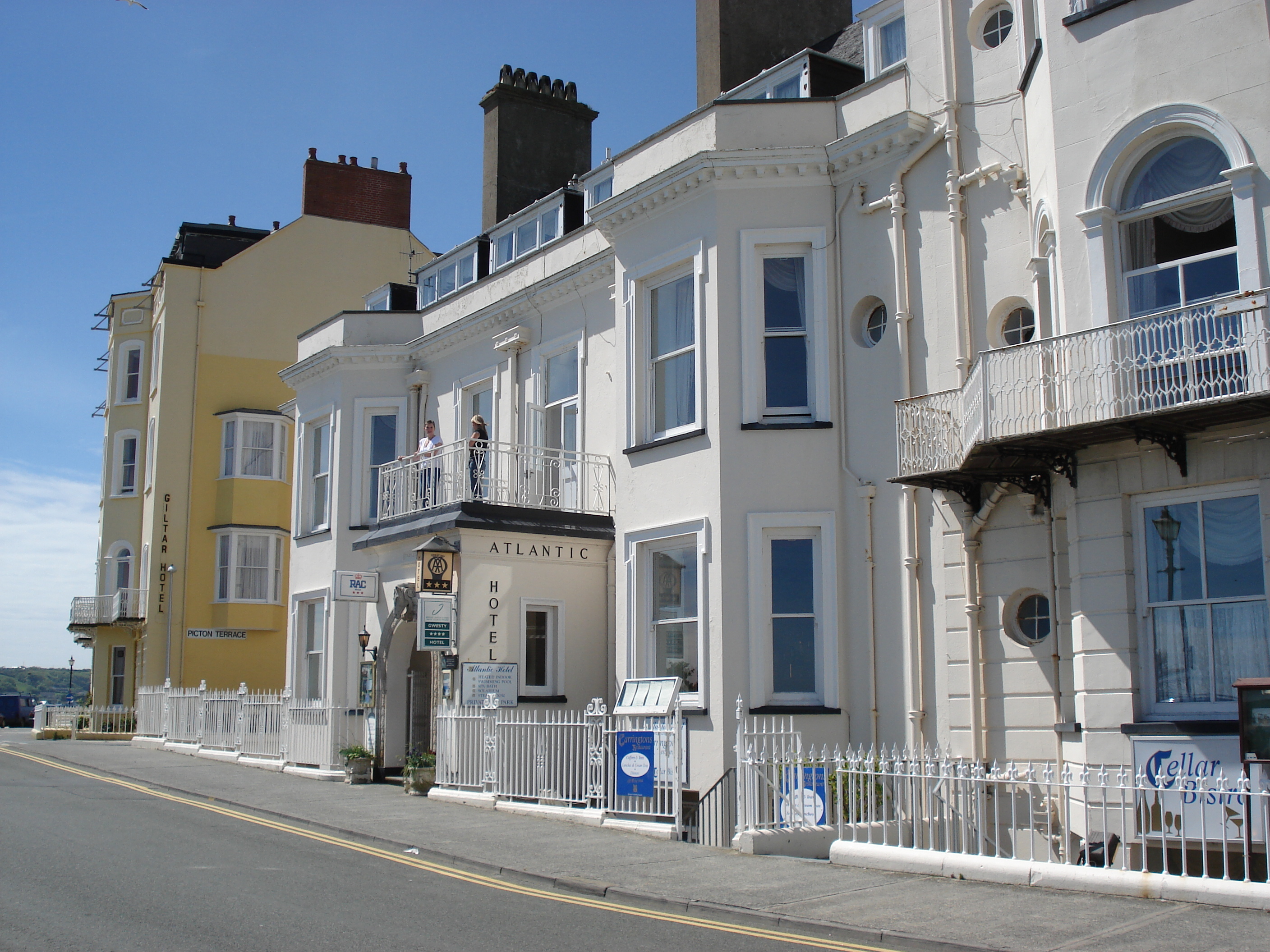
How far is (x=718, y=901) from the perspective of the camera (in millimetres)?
9117

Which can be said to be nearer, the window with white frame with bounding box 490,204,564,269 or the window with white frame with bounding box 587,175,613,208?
the window with white frame with bounding box 587,175,613,208

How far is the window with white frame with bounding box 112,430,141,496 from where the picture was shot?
37.3m

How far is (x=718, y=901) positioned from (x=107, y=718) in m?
29.5

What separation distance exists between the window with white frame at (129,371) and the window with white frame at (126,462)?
1.13 meters

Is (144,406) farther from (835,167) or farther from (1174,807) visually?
(1174,807)

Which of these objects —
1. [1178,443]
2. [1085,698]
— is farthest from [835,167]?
[1085,698]

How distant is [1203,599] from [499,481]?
34.9 ft

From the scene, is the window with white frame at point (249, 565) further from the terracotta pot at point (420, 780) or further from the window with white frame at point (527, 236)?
the terracotta pot at point (420, 780)

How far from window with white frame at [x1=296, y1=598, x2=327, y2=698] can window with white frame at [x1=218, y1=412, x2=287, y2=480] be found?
11.2m

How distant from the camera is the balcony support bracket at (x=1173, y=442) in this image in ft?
34.3

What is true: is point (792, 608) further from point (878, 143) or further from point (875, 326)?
point (878, 143)

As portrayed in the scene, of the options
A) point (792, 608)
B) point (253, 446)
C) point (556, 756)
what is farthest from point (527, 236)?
point (253, 446)

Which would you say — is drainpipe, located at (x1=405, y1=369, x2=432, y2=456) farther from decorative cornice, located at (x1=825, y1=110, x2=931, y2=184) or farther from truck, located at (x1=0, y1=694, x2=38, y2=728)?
truck, located at (x1=0, y1=694, x2=38, y2=728)

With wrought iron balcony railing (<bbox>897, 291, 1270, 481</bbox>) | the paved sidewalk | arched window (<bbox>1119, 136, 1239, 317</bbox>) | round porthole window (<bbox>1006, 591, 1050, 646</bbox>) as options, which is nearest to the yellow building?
the paved sidewalk
